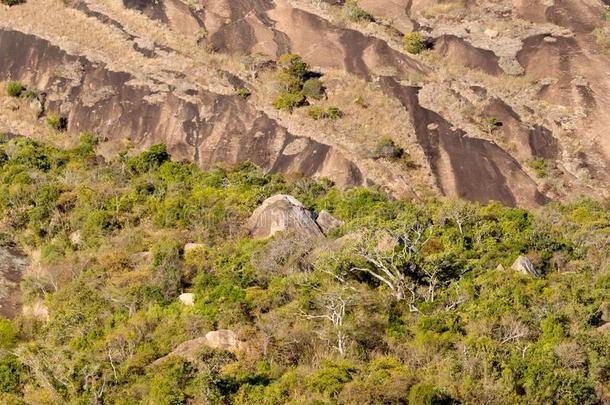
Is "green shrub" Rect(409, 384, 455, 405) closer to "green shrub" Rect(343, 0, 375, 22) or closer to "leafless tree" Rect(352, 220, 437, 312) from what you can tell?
"leafless tree" Rect(352, 220, 437, 312)

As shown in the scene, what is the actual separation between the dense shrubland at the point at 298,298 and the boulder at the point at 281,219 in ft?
3.44

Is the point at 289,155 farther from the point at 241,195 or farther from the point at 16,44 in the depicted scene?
the point at 16,44

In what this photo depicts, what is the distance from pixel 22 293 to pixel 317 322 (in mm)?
19409

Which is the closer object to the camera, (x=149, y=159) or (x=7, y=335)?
(x=7, y=335)

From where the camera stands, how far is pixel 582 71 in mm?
74000

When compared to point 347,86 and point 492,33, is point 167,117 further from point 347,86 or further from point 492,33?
point 492,33

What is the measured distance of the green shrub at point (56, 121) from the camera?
70250 mm

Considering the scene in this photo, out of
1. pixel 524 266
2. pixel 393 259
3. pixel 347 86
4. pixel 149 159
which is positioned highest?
pixel 393 259

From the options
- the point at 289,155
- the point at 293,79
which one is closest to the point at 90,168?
the point at 289,155

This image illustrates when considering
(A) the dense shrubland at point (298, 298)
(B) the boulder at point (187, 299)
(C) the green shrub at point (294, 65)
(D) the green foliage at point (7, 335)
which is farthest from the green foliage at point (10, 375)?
(C) the green shrub at point (294, 65)

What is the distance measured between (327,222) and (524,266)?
1311 centimetres

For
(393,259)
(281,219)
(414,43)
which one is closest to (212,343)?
(393,259)

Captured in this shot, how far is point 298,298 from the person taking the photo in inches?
1465

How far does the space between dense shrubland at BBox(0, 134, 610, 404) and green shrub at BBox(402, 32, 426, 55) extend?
24.5 metres
